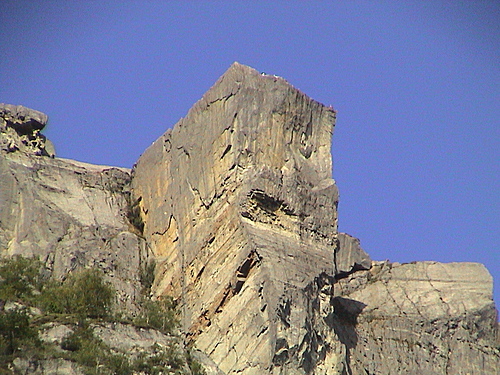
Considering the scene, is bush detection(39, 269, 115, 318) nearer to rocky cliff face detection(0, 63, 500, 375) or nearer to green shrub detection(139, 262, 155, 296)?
rocky cliff face detection(0, 63, 500, 375)

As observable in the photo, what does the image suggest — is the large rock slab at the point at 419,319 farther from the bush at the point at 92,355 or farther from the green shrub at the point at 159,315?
the bush at the point at 92,355

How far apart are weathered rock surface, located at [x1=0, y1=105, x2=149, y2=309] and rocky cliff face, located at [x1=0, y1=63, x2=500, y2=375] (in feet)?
0.19

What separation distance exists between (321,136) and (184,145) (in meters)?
4.81

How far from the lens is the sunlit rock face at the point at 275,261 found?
47.8 meters

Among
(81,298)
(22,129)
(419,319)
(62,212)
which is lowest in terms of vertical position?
(81,298)

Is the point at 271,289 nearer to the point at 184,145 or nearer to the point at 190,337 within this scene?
the point at 190,337

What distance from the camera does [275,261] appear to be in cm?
4853

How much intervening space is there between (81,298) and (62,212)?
863 centimetres

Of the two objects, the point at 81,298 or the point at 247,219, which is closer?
the point at 81,298

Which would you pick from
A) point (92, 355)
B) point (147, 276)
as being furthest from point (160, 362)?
point (147, 276)

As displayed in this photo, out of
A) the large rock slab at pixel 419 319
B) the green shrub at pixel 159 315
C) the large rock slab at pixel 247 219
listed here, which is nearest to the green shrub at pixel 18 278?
the green shrub at pixel 159 315

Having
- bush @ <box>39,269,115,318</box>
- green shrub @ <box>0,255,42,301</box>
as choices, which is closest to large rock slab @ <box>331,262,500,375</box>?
bush @ <box>39,269,115,318</box>

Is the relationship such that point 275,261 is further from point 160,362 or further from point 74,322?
point 74,322

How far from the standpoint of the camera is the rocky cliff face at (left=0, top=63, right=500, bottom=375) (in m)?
48.2
